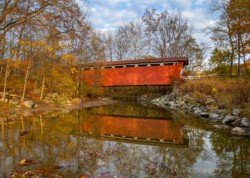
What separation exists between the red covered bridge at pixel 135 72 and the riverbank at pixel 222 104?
419cm

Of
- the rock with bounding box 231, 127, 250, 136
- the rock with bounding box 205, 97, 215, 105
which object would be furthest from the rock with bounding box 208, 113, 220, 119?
the rock with bounding box 231, 127, 250, 136

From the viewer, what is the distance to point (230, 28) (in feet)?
60.0

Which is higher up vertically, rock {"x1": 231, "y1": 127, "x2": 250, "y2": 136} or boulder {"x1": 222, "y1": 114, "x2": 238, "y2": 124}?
boulder {"x1": 222, "y1": 114, "x2": 238, "y2": 124}

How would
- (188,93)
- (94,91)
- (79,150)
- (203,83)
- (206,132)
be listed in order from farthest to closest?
(94,91) → (188,93) → (203,83) → (206,132) → (79,150)

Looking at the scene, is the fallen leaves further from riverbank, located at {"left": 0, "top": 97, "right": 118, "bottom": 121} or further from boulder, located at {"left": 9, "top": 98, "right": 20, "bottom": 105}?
boulder, located at {"left": 9, "top": 98, "right": 20, "bottom": 105}

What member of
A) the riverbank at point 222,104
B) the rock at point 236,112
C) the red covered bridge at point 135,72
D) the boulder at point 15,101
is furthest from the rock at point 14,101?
the rock at point 236,112

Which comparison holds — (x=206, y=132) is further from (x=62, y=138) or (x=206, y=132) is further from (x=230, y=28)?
(x=230, y=28)

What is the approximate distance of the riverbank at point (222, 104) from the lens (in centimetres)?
815

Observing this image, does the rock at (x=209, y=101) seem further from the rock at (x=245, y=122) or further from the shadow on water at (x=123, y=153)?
the shadow on water at (x=123, y=153)

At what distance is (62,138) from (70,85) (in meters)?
12.3

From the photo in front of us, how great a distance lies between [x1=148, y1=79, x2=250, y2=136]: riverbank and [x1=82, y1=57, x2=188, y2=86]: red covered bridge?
419 cm

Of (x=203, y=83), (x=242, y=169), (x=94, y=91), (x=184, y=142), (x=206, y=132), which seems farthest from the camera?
(x=94, y=91)

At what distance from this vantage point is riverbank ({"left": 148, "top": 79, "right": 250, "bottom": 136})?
815cm

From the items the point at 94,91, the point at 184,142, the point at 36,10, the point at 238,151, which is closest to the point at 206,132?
the point at 184,142
